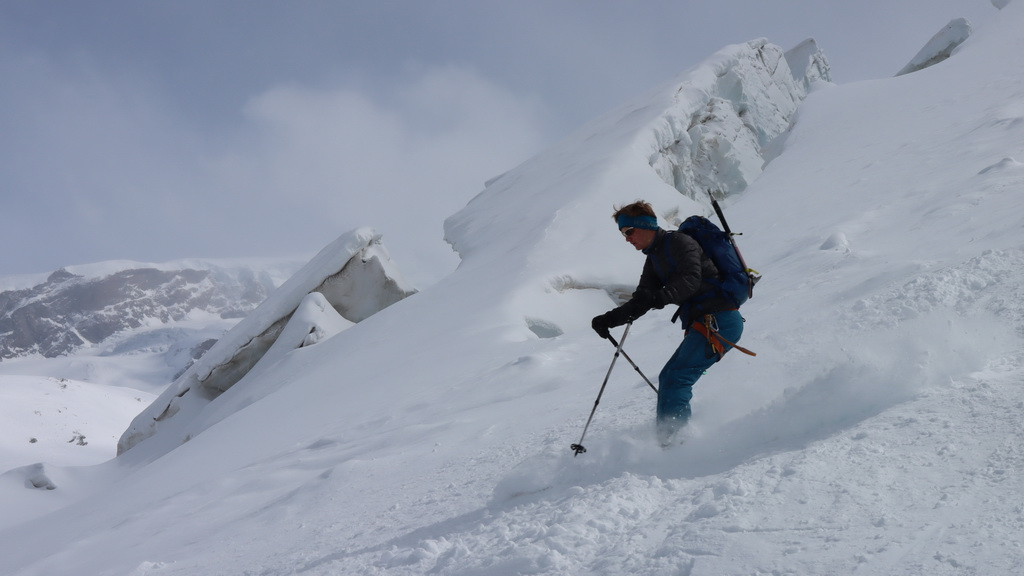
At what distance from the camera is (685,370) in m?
4.27

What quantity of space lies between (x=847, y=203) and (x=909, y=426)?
11766 mm

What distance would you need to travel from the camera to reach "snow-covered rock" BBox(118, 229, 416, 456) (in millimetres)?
18328

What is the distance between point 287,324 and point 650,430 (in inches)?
658

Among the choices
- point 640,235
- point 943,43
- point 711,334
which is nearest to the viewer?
point 711,334

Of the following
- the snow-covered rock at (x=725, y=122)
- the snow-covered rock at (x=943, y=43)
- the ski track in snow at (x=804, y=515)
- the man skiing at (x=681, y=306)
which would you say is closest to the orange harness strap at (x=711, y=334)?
the man skiing at (x=681, y=306)

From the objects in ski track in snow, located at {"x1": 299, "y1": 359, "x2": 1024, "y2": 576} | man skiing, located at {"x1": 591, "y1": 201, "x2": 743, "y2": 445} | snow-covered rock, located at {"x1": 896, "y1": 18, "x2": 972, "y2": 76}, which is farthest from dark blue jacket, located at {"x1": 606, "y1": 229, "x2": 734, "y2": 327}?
snow-covered rock, located at {"x1": 896, "y1": 18, "x2": 972, "y2": 76}

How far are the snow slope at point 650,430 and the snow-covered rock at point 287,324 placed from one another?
2.26 m

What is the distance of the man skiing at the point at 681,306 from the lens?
4156 millimetres

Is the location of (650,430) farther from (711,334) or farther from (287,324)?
(287,324)

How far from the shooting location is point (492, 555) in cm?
329

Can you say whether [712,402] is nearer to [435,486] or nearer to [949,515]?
[949,515]

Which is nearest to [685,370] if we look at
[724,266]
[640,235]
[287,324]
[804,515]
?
[724,266]

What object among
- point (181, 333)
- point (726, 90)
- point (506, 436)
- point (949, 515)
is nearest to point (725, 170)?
point (726, 90)

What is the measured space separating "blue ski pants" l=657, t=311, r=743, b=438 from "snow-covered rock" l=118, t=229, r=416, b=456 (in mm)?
15229
